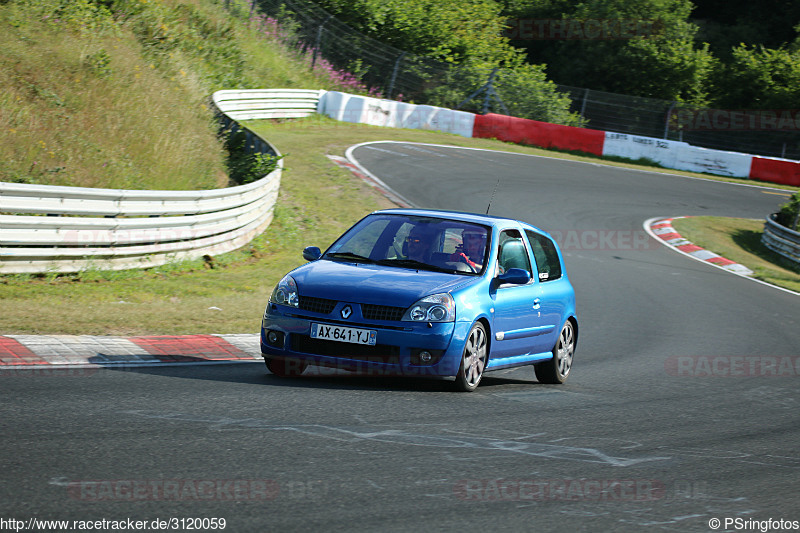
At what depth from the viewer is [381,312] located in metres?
7.47

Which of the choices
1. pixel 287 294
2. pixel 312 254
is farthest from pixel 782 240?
pixel 287 294

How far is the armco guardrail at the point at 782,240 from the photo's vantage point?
24.1 meters

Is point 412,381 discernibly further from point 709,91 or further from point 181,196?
point 709,91

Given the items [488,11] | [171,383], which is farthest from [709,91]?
[171,383]

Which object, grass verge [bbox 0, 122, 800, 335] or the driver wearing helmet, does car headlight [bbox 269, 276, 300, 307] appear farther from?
grass verge [bbox 0, 122, 800, 335]

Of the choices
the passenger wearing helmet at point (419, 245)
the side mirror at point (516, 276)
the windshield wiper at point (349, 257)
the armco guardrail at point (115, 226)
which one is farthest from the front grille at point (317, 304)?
the armco guardrail at point (115, 226)

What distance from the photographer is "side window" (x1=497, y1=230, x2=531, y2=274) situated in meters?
8.77

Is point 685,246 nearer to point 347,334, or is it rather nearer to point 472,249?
point 472,249

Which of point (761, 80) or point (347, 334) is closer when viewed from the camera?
point (347, 334)

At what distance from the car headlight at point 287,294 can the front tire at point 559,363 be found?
2950 millimetres

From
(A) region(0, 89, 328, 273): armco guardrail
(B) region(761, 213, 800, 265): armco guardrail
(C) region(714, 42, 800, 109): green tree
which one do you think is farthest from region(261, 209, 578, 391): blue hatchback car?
(C) region(714, 42, 800, 109): green tree

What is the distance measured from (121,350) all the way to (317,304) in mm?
2140

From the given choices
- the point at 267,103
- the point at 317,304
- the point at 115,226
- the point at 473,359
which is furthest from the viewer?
the point at 267,103

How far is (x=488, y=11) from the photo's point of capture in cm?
5056
